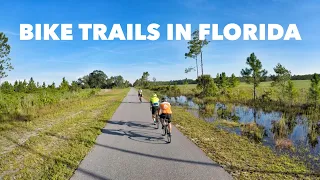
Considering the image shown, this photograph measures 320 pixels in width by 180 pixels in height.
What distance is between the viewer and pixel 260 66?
32562 millimetres

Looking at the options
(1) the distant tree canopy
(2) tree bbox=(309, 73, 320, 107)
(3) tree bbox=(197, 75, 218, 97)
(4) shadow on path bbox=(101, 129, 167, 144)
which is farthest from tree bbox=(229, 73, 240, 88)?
(1) the distant tree canopy

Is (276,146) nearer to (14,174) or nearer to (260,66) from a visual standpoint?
(14,174)

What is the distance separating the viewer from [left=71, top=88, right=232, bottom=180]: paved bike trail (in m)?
5.27

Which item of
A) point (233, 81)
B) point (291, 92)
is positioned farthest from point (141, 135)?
point (233, 81)

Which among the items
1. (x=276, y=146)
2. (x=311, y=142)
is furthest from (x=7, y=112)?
(x=311, y=142)

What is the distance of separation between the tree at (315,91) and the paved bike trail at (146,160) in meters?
18.3

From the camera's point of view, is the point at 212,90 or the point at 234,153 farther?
the point at 212,90

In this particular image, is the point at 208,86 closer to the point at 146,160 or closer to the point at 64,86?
the point at 64,86

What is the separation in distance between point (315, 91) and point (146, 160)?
69.9ft

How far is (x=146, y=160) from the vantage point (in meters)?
6.25

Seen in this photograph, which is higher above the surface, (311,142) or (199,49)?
(199,49)

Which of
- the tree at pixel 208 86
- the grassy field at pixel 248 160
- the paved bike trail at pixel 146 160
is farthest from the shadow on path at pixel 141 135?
the tree at pixel 208 86

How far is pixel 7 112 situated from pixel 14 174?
1191 centimetres

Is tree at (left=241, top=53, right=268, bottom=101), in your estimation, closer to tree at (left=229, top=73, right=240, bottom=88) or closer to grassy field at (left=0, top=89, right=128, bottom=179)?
tree at (left=229, top=73, right=240, bottom=88)
